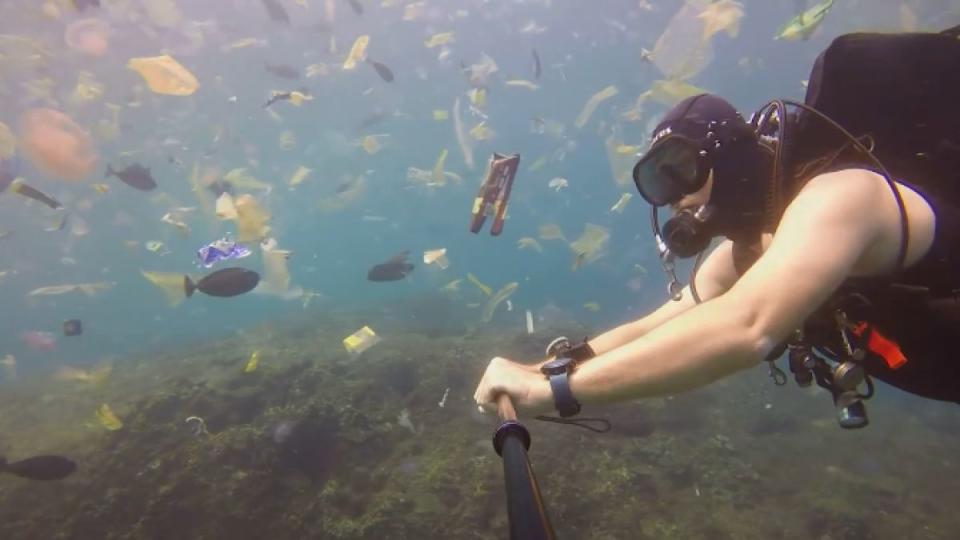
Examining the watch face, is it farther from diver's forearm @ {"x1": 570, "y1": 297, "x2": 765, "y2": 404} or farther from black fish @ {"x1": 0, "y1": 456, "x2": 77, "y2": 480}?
black fish @ {"x1": 0, "y1": 456, "x2": 77, "y2": 480}

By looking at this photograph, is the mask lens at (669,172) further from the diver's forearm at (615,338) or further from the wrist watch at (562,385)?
the wrist watch at (562,385)

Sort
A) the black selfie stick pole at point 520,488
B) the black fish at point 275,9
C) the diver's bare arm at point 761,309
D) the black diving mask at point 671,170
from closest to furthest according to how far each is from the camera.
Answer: the black selfie stick pole at point 520,488
the diver's bare arm at point 761,309
the black diving mask at point 671,170
the black fish at point 275,9

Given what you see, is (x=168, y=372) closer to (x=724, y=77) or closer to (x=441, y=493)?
(x=441, y=493)

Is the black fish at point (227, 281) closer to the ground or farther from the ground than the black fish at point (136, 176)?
closer to the ground

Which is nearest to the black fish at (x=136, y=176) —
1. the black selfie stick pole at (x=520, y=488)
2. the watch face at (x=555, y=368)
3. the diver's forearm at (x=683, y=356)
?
the watch face at (x=555, y=368)

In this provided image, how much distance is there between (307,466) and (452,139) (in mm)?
68849

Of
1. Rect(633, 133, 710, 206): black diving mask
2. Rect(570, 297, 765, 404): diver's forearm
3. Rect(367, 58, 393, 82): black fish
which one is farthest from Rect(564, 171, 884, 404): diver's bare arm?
Rect(367, 58, 393, 82): black fish

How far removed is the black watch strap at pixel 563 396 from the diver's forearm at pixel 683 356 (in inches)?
2.6

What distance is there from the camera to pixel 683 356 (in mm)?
1783

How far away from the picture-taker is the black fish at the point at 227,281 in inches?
264

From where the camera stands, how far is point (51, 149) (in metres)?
28.1

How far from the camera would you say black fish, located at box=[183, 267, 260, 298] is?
6.70 meters

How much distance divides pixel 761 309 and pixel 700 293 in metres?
1.81

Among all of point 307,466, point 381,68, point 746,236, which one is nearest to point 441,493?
point 307,466
